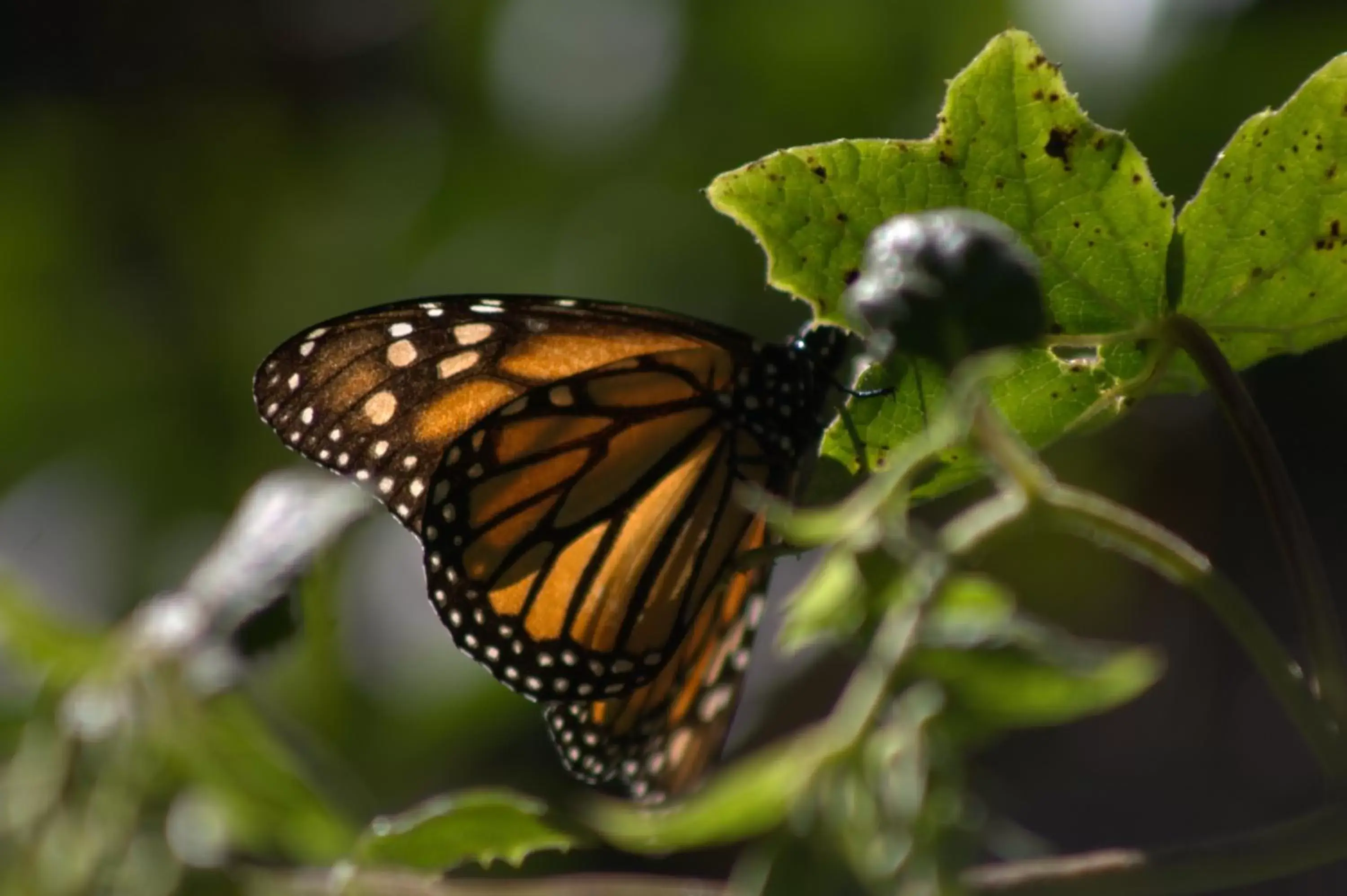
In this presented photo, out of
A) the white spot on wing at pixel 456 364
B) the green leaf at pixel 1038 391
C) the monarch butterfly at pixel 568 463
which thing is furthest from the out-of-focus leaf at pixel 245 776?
the green leaf at pixel 1038 391

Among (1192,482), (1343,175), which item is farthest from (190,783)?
(1192,482)

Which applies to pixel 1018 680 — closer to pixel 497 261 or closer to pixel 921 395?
pixel 921 395

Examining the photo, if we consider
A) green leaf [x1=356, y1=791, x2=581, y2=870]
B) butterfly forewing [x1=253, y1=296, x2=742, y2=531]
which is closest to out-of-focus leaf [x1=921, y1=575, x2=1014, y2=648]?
green leaf [x1=356, y1=791, x2=581, y2=870]

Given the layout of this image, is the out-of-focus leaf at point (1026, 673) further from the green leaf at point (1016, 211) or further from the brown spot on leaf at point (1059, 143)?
the brown spot on leaf at point (1059, 143)

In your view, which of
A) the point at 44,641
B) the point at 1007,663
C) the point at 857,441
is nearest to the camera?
the point at 1007,663

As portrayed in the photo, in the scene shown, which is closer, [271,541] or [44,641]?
[271,541]

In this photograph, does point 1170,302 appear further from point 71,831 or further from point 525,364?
point 71,831

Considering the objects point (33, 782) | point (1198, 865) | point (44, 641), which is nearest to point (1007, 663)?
point (1198, 865)
